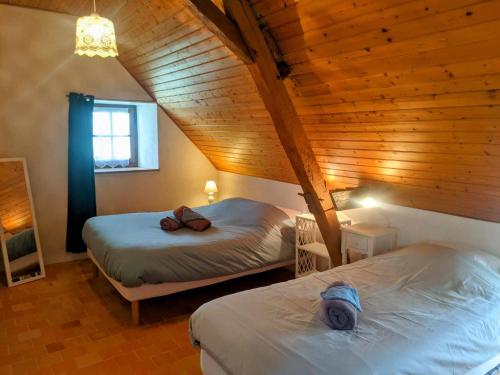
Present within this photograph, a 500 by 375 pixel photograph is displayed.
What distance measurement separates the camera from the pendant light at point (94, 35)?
237 cm

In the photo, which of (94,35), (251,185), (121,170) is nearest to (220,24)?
(94,35)

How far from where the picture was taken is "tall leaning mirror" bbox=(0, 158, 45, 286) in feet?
12.2

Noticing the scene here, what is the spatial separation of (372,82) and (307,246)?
5.52 ft

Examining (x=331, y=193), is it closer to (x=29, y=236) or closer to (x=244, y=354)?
(x=244, y=354)

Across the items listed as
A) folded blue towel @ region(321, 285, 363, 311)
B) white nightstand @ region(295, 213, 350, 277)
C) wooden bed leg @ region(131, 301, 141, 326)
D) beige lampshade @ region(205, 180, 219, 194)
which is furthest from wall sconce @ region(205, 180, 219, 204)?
folded blue towel @ region(321, 285, 363, 311)

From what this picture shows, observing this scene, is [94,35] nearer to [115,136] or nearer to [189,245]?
[189,245]

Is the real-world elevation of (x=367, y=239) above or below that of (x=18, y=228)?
above

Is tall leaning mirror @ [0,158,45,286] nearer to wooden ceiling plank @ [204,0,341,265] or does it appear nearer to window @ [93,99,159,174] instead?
window @ [93,99,159,174]

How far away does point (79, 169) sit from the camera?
4227 mm

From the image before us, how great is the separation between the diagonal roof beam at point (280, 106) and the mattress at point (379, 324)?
664 mm

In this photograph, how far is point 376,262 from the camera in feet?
8.54

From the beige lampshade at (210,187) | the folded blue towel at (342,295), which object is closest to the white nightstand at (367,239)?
the folded blue towel at (342,295)

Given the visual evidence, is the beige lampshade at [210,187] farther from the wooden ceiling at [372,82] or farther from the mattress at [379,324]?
the mattress at [379,324]

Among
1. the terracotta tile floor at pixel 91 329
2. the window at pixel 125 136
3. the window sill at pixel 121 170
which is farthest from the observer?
the window at pixel 125 136
